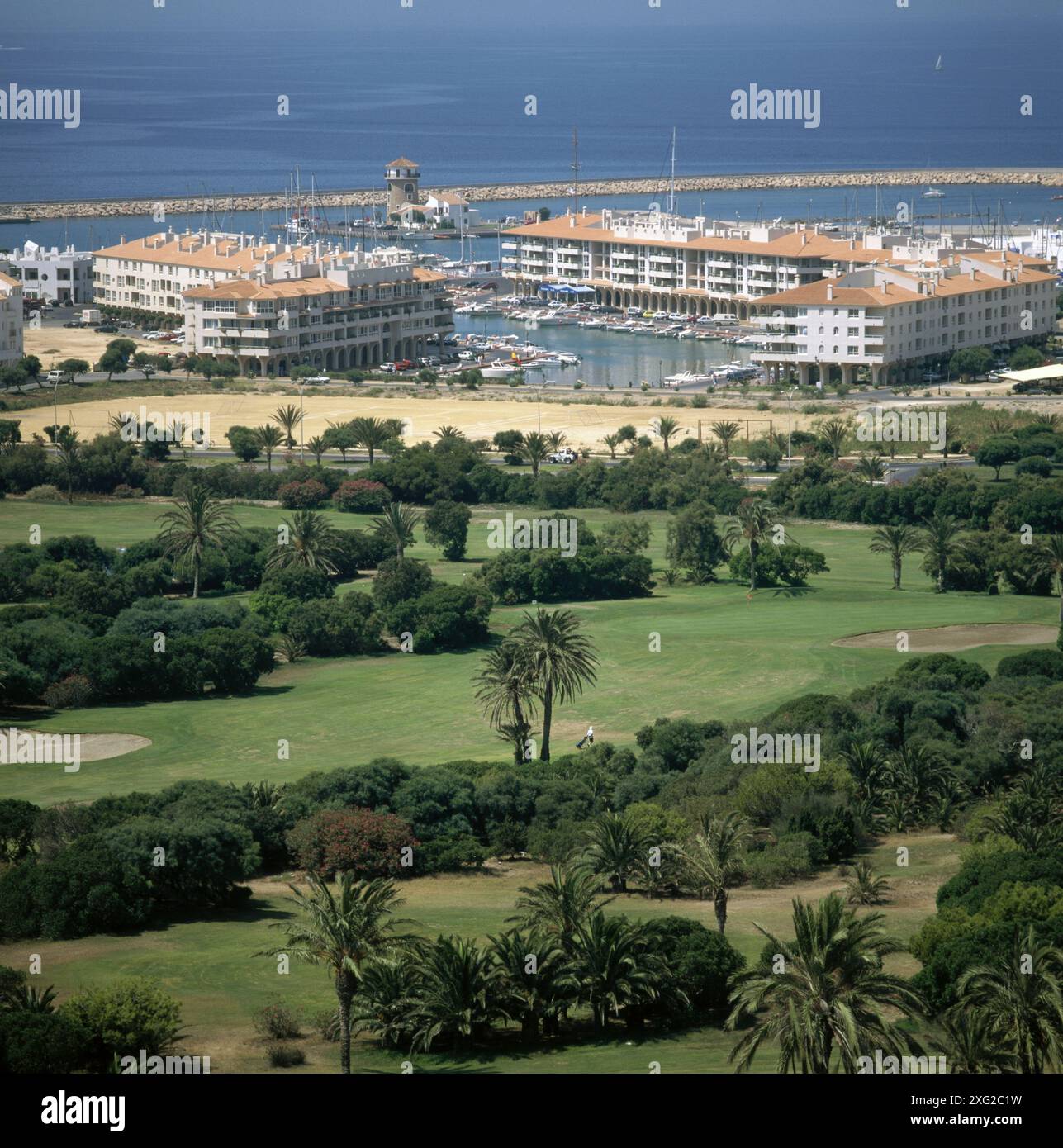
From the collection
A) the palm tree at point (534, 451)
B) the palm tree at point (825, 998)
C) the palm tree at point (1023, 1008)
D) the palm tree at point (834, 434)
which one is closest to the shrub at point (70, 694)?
the palm tree at point (825, 998)

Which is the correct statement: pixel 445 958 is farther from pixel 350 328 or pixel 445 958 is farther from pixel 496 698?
pixel 350 328

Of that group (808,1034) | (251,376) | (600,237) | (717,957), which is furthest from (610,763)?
(600,237)

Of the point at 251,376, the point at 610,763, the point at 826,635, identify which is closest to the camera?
the point at 610,763

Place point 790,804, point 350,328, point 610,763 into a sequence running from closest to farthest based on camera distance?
point 790,804 → point 610,763 → point 350,328

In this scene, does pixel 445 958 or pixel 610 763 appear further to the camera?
pixel 610 763

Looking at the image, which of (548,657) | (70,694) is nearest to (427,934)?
(548,657)

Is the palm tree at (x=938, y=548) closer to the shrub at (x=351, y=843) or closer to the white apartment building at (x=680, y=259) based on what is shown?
the shrub at (x=351, y=843)

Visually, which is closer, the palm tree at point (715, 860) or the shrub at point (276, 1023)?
the shrub at point (276, 1023)
